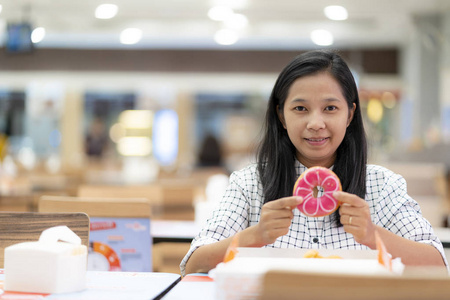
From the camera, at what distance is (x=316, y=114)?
1785mm

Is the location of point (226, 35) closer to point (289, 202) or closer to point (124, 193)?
point (124, 193)

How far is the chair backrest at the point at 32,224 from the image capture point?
5.82 ft

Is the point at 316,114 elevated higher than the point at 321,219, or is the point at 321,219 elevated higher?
the point at 316,114

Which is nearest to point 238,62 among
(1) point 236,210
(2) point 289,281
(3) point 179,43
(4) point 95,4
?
(3) point 179,43

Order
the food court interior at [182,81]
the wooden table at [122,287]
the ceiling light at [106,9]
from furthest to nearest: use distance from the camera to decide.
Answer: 1. the food court interior at [182,81]
2. the ceiling light at [106,9]
3. the wooden table at [122,287]

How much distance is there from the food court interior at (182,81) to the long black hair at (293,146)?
3.38 meters

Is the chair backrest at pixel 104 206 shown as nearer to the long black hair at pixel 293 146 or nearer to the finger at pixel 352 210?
the long black hair at pixel 293 146

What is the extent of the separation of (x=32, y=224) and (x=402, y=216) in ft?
3.75

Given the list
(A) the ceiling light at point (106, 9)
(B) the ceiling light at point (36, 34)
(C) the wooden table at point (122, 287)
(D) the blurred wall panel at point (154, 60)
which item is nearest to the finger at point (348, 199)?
(C) the wooden table at point (122, 287)

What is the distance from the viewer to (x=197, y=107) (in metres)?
15.0

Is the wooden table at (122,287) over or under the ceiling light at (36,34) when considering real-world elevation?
under

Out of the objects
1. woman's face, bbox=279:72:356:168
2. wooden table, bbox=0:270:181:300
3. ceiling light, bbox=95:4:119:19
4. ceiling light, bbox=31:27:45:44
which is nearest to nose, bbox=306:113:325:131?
woman's face, bbox=279:72:356:168

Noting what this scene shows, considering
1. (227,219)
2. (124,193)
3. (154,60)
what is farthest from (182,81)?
(227,219)

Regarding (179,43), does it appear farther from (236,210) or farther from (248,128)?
(236,210)
